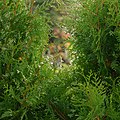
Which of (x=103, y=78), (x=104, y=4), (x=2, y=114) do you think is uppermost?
(x=104, y=4)

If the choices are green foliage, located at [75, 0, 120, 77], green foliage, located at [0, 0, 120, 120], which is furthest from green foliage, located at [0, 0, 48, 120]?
green foliage, located at [75, 0, 120, 77]

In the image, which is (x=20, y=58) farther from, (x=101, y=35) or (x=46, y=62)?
(x=101, y=35)

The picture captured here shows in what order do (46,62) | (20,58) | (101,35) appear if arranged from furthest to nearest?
(46,62), (20,58), (101,35)

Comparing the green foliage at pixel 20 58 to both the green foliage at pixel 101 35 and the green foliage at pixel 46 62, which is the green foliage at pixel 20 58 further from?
the green foliage at pixel 101 35

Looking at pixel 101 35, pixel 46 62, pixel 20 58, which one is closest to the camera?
pixel 101 35

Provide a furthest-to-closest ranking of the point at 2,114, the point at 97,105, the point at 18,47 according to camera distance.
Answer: the point at 18,47 → the point at 2,114 → the point at 97,105

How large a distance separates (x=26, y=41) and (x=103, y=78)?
2.60 ft

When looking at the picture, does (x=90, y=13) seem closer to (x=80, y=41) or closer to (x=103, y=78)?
(x=80, y=41)

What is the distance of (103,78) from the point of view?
298 centimetres

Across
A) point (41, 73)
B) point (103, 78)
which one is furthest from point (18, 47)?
point (103, 78)

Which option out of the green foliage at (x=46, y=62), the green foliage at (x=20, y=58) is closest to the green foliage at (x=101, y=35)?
the green foliage at (x=46, y=62)

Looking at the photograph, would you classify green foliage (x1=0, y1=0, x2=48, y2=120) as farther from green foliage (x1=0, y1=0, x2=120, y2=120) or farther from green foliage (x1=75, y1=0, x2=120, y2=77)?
green foliage (x1=75, y1=0, x2=120, y2=77)

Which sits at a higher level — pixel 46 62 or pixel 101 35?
pixel 101 35

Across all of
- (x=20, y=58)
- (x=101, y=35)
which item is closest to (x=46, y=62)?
(x=20, y=58)
